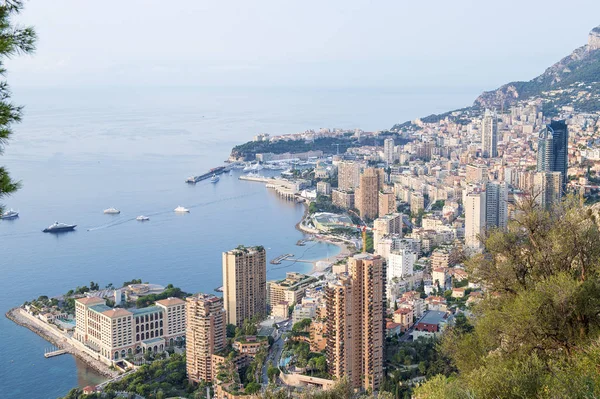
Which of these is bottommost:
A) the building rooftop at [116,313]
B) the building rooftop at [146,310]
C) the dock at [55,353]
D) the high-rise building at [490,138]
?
the dock at [55,353]

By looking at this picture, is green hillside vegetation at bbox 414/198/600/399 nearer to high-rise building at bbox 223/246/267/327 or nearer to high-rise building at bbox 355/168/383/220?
high-rise building at bbox 223/246/267/327

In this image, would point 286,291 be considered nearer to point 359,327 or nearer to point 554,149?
point 359,327

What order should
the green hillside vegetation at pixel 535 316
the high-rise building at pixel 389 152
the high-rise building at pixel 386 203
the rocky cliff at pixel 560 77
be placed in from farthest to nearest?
the rocky cliff at pixel 560 77
the high-rise building at pixel 389 152
the high-rise building at pixel 386 203
the green hillside vegetation at pixel 535 316

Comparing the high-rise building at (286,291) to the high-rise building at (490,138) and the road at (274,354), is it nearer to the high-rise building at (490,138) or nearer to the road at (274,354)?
the road at (274,354)

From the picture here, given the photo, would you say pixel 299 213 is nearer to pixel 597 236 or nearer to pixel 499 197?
pixel 499 197

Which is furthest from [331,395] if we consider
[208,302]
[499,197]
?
[499,197]

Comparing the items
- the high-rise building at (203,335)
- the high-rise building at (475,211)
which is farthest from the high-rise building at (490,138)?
the high-rise building at (203,335)

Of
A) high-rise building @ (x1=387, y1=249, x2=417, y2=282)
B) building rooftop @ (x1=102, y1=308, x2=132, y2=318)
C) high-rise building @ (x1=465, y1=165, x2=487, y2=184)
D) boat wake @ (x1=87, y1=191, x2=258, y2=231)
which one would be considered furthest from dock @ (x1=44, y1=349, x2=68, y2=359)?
high-rise building @ (x1=465, y1=165, x2=487, y2=184)
